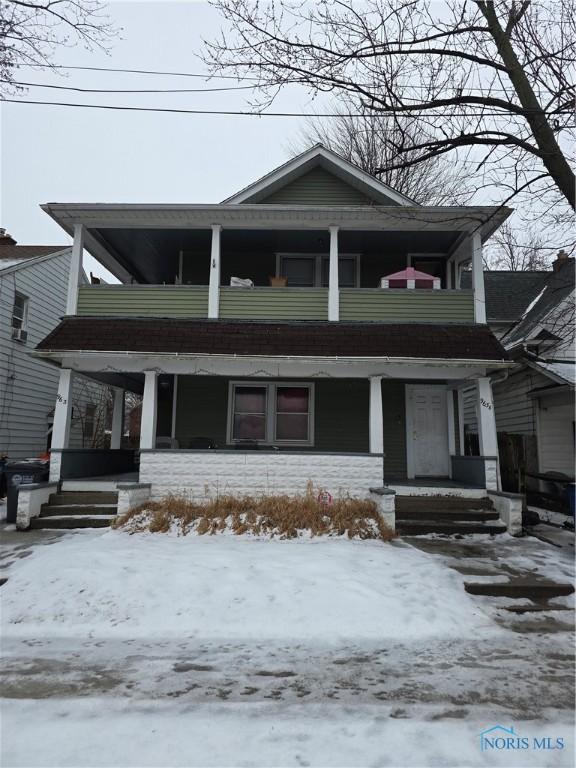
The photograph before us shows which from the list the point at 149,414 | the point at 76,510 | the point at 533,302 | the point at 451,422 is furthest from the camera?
the point at 533,302

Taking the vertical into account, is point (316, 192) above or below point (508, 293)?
above

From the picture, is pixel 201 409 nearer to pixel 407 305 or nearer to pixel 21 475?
pixel 21 475

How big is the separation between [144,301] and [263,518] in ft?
18.3

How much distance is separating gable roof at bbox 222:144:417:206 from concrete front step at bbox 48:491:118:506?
694 centimetres

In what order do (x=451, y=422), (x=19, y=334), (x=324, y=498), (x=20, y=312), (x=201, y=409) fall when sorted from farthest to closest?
(x=20, y=312)
(x=19, y=334)
(x=201, y=409)
(x=451, y=422)
(x=324, y=498)

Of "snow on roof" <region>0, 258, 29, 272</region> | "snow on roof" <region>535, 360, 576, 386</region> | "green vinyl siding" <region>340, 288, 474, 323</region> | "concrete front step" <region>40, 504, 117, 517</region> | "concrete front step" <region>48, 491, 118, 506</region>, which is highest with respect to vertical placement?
"snow on roof" <region>0, 258, 29, 272</region>

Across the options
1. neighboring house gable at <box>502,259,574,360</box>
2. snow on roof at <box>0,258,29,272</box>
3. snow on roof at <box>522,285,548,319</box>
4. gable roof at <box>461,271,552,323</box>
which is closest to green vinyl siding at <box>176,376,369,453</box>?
neighboring house gable at <box>502,259,574,360</box>

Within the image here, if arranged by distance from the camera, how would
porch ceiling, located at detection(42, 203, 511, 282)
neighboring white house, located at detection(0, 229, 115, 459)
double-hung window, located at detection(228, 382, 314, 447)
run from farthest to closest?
1. neighboring white house, located at detection(0, 229, 115, 459)
2. double-hung window, located at detection(228, 382, 314, 447)
3. porch ceiling, located at detection(42, 203, 511, 282)

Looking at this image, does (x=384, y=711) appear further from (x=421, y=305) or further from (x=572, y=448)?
(x=572, y=448)

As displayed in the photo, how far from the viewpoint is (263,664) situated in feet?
12.5

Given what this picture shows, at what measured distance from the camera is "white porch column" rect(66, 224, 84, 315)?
10.1m

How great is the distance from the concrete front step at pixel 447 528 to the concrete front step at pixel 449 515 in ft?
0.36

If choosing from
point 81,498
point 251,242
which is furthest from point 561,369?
point 81,498

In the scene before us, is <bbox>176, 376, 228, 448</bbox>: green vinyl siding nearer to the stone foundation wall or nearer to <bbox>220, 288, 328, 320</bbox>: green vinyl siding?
<bbox>220, 288, 328, 320</bbox>: green vinyl siding
